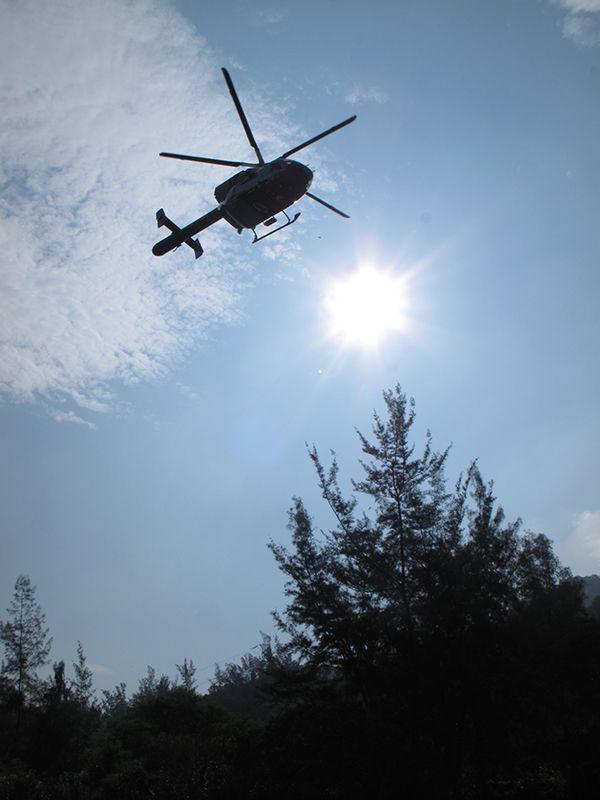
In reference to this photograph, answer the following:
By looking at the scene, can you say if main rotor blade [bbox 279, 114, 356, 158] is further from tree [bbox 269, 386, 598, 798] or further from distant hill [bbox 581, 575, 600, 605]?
distant hill [bbox 581, 575, 600, 605]

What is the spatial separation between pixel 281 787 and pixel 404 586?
5160 mm

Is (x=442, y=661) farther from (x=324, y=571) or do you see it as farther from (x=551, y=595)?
(x=551, y=595)

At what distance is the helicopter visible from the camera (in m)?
13.4

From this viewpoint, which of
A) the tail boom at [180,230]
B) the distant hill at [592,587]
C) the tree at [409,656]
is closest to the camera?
the tree at [409,656]

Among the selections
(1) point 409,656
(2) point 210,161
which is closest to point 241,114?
(2) point 210,161

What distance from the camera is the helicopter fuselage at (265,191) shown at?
44.1 ft

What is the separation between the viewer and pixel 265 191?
44.1 ft

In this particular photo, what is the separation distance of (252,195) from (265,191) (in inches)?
13.8

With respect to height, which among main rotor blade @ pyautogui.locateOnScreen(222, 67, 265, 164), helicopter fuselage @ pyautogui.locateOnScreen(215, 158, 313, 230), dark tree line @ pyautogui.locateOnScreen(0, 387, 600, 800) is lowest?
dark tree line @ pyautogui.locateOnScreen(0, 387, 600, 800)

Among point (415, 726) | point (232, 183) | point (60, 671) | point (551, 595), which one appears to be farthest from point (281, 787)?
point (60, 671)

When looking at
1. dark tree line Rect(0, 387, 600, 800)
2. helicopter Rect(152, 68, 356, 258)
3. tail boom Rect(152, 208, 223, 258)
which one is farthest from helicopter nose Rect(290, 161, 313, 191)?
dark tree line Rect(0, 387, 600, 800)

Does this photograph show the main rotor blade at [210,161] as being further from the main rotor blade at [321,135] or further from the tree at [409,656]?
the tree at [409,656]

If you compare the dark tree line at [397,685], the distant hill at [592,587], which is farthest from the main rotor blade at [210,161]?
the distant hill at [592,587]

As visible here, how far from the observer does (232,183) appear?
14.3 m
